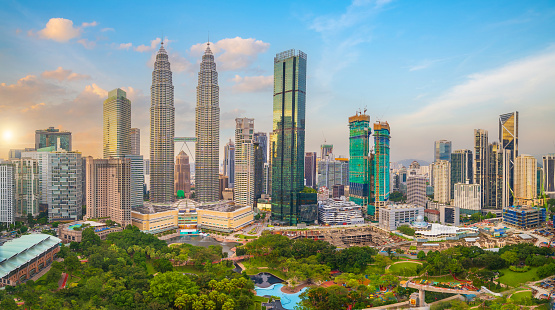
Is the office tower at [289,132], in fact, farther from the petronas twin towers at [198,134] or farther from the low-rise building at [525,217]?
the low-rise building at [525,217]

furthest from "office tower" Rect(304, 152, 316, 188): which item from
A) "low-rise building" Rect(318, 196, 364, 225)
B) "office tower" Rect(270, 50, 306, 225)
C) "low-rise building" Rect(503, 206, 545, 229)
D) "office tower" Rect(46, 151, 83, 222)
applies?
"office tower" Rect(46, 151, 83, 222)

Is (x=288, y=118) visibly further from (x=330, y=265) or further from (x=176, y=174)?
(x=176, y=174)

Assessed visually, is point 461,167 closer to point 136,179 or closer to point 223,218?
point 223,218

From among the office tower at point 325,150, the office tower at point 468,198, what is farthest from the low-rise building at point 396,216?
the office tower at point 325,150

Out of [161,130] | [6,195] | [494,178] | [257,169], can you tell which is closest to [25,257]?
[6,195]

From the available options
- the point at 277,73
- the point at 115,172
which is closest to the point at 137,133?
the point at 115,172

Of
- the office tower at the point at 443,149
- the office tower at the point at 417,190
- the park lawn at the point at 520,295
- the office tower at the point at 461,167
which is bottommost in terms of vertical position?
the park lawn at the point at 520,295
